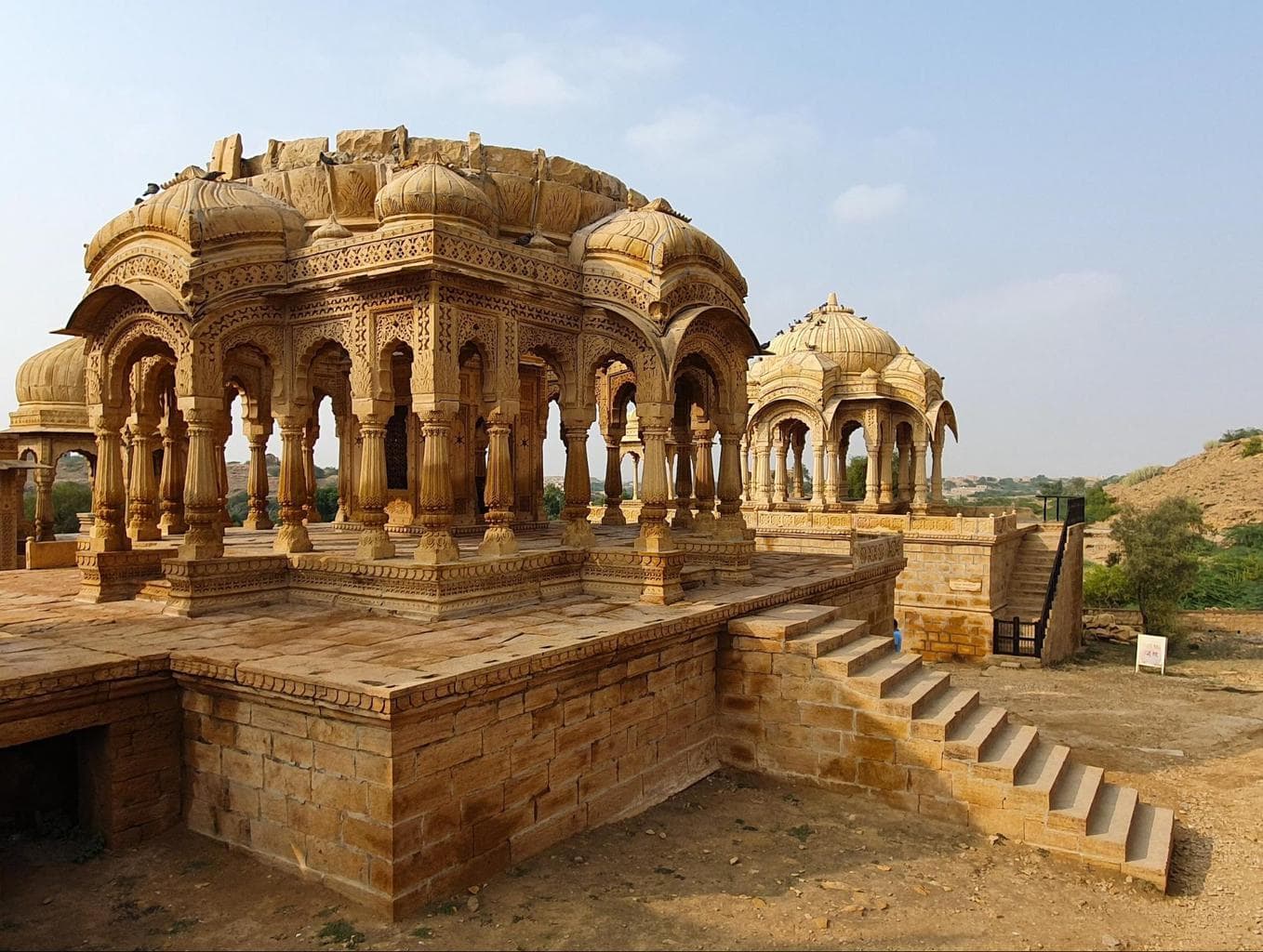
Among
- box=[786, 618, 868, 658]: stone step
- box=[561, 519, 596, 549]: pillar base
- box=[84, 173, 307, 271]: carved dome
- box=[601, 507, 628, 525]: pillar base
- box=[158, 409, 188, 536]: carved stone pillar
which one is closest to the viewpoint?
box=[786, 618, 868, 658]: stone step

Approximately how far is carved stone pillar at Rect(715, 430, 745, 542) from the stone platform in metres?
2.72

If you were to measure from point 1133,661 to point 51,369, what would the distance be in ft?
79.4

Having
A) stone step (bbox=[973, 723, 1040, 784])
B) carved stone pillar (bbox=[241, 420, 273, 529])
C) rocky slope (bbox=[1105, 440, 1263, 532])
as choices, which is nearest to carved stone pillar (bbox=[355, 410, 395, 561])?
stone step (bbox=[973, 723, 1040, 784])

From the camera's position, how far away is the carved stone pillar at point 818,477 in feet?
73.5

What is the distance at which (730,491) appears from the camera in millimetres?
10258

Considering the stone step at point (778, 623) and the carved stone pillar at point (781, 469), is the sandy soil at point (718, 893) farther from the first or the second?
the carved stone pillar at point (781, 469)

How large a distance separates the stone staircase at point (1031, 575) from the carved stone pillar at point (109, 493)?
16.5 meters

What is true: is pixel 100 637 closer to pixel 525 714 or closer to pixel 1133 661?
pixel 525 714

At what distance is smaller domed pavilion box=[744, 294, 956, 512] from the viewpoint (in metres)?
22.4

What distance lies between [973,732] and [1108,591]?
23537 millimetres

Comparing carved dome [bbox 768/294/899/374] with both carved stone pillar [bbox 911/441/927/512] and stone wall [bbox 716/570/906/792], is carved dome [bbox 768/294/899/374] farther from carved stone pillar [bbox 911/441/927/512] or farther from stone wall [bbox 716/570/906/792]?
stone wall [bbox 716/570/906/792]

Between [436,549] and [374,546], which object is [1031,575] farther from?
[374,546]

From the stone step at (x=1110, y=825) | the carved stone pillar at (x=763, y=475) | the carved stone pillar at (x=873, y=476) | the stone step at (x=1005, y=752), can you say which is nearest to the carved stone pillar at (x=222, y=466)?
the stone step at (x=1005, y=752)

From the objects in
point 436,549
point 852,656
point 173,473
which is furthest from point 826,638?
point 173,473
